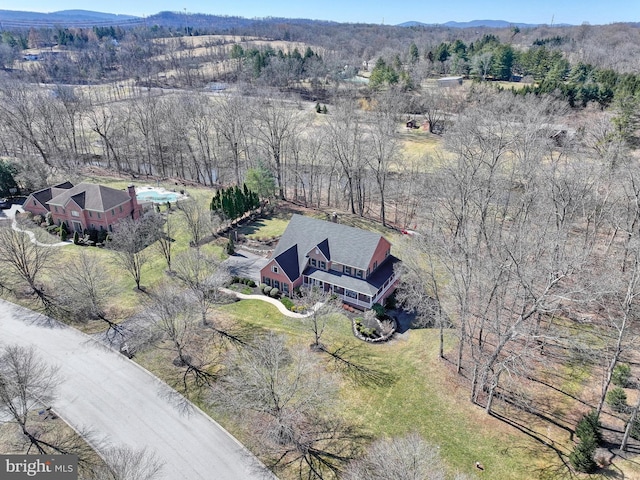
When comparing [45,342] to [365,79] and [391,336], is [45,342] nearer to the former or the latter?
[391,336]

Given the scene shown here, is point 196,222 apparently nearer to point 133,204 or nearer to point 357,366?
point 133,204

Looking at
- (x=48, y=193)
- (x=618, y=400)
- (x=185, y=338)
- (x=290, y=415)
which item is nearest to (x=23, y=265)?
(x=185, y=338)

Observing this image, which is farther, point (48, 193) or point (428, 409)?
point (48, 193)

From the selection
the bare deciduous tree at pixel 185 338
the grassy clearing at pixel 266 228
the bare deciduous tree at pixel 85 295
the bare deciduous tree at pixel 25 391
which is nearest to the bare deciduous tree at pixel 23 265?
the bare deciduous tree at pixel 85 295

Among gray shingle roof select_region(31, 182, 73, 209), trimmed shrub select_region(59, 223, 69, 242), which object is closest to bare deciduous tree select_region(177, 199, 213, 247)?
trimmed shrub select_region(59, 223, 69, 242)

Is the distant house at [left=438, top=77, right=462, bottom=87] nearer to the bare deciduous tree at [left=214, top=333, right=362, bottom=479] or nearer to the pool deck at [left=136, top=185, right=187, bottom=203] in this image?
the pool deck at [left=136, top=185, right=187, bottom=203]
